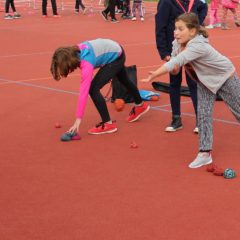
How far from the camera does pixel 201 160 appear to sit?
243 inches

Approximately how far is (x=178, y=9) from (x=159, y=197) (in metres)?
3.07

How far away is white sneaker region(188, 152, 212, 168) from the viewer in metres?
6.15

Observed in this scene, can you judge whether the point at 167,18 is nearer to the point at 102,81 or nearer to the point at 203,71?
the point at 102,81

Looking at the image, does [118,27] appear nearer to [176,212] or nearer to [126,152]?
[126,152]

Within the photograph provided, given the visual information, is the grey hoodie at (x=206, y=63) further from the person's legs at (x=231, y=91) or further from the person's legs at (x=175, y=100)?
the person's legs at (x=175, y=100)

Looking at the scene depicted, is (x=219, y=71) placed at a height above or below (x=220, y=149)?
above

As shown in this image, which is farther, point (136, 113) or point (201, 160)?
point (136, 113)

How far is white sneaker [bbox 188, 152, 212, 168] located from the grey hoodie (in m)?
0.64

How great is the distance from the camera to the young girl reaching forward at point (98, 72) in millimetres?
6926

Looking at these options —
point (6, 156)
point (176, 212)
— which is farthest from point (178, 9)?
point (176, 212)

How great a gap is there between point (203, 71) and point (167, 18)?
1.80 metres

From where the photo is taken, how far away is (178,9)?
299 inches

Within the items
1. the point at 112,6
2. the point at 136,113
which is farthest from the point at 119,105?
the point at 112,6

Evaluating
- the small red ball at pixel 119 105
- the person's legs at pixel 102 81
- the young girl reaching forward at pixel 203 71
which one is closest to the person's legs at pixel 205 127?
the young girl reaching forward at pixel 203 71
